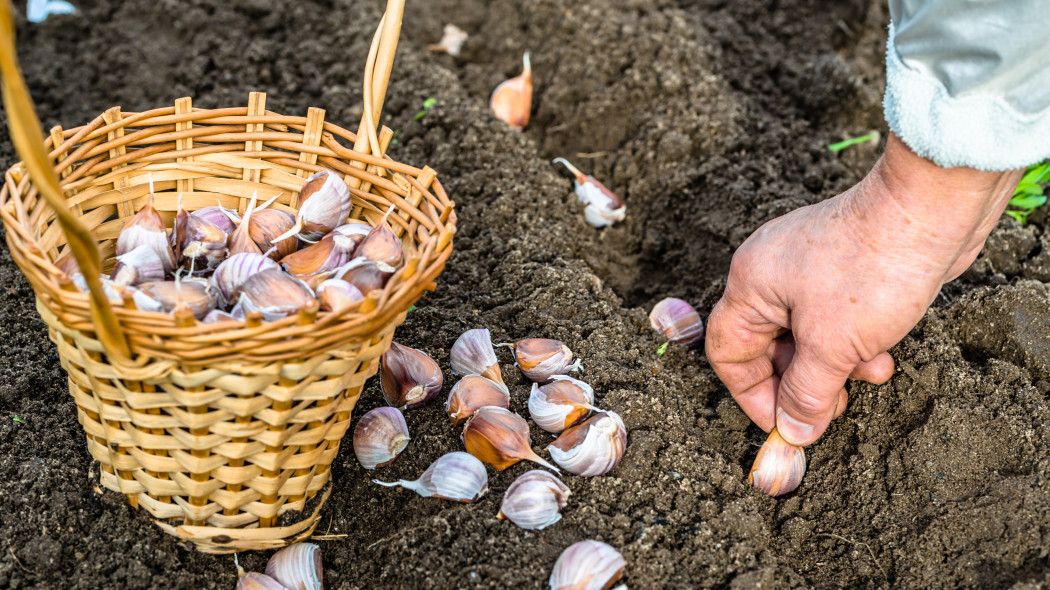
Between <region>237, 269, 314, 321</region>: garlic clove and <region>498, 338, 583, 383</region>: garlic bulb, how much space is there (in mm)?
543

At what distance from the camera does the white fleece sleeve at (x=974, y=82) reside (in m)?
1.19

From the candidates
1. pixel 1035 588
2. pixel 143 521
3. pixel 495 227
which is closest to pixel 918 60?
pixel 1035 588

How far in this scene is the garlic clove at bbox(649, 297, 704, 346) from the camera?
197 centimetres

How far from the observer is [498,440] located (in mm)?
1544

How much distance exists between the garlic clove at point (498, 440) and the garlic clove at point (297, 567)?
0.34 m

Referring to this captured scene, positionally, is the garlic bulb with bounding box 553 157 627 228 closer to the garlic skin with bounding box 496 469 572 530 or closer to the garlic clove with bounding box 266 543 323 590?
the garlic skin with bounding box 496 469 572 530

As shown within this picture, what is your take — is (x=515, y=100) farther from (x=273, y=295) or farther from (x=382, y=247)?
(x=273, y=295)

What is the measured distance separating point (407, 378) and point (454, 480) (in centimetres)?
25

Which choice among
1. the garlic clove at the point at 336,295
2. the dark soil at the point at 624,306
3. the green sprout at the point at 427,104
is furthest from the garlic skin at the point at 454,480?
the green sprout at the point at 427,104

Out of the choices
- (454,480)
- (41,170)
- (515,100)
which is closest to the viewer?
(41,170)

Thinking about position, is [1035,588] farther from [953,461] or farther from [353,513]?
[353,513]

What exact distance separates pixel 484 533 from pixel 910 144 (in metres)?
0.96

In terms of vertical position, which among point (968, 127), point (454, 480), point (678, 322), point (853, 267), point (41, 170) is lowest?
point (678, 322)

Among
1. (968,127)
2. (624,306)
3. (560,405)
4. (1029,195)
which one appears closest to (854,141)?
(1029,195)
